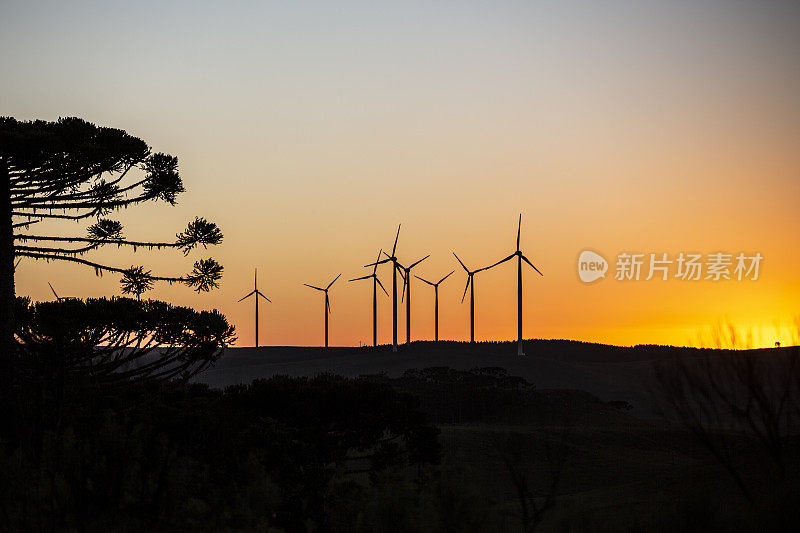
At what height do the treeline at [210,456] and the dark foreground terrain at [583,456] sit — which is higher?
the treeline at [210,456]

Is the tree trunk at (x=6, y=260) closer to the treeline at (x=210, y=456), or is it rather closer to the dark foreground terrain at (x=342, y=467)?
the dark foreground terrain at (x=342, y=467)

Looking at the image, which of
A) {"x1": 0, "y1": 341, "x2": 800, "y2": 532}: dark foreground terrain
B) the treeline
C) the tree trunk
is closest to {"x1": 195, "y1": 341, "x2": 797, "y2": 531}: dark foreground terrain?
{"x1": 0, "y1": 341, "x2": 800, "y2": 532}: dark foreground terrain

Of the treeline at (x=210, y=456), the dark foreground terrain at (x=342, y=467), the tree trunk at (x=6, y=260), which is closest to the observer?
the dark foreground terrain at (x=342, y=467)

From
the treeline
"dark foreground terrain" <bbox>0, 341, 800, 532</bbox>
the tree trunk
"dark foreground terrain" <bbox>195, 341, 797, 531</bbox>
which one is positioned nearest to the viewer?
"dark foreground terrain" <bbox>0, 341, 800, 532</bbox>

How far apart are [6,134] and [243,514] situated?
43.5 feet

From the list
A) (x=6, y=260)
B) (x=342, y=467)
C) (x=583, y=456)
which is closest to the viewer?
(x=342, y=467)

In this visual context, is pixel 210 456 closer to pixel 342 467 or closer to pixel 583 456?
pixel 342 467

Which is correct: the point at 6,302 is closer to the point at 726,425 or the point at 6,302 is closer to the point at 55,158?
the point at 55,158

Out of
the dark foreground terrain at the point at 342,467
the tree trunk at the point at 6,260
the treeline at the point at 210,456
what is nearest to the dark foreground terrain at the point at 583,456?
the dark foreground terrain at the point at 342,467

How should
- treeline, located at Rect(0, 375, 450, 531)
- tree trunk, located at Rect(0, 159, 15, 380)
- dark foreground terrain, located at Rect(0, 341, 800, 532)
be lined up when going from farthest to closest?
tree trunk, located at Rect(0, 159, 15, 380) < treeline, located at Rect(0, 375, 450, 531) < dark foreground terrain, located at Rect(0, 341, 800, 532)

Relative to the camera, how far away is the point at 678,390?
22.6 meters

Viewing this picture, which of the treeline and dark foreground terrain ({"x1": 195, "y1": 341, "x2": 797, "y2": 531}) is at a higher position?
the treeline

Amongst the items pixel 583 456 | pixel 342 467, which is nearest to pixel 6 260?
pixel 342 467

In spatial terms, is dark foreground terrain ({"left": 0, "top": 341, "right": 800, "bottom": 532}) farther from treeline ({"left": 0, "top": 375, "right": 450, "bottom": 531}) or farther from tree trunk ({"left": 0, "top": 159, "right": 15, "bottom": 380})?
tree trunk ({"left": 0, "top": 159, "right": 15, "bottom": 380})
